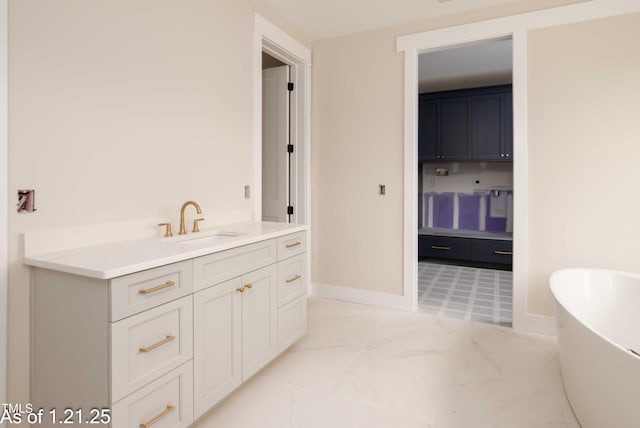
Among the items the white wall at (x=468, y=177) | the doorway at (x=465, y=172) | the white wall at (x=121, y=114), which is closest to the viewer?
the white wall at (x=121, y=114)

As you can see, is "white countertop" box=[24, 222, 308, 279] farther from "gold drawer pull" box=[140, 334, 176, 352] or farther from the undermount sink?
"gold drawer pull" box=[140, 334, 176, 352]

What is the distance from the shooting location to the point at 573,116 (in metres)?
2.80

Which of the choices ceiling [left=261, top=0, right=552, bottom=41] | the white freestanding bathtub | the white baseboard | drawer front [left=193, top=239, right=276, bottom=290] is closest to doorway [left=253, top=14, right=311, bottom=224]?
ceiling [left=261, top=0, right=552, bottom=41]

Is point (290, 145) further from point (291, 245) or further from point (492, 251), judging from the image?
point (492, 251)

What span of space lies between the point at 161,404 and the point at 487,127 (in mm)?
4947

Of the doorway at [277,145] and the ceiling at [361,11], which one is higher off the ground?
the ceiling at [361,11]

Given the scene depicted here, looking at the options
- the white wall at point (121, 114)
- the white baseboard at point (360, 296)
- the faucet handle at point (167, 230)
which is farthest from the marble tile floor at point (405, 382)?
the white wall at point (121, 114)

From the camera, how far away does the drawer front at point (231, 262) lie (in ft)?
5.68

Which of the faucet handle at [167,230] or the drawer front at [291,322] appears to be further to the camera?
the drawer front at [291,322]

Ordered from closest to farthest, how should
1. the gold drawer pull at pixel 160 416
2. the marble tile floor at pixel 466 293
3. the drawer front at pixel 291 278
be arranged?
the gold drawer pull at pixel 160 416
the drawer front at pixel 291 278
the marble tile floor at pixel 466 293

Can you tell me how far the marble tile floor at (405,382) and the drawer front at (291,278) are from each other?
1.34 ft

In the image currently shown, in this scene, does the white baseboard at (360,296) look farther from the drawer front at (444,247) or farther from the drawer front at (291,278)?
the drawer front at (444,247)

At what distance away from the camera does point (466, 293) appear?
157 inches

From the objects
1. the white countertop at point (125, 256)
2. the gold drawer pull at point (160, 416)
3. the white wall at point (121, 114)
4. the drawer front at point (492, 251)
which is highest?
the white wall at point (121, 114)
